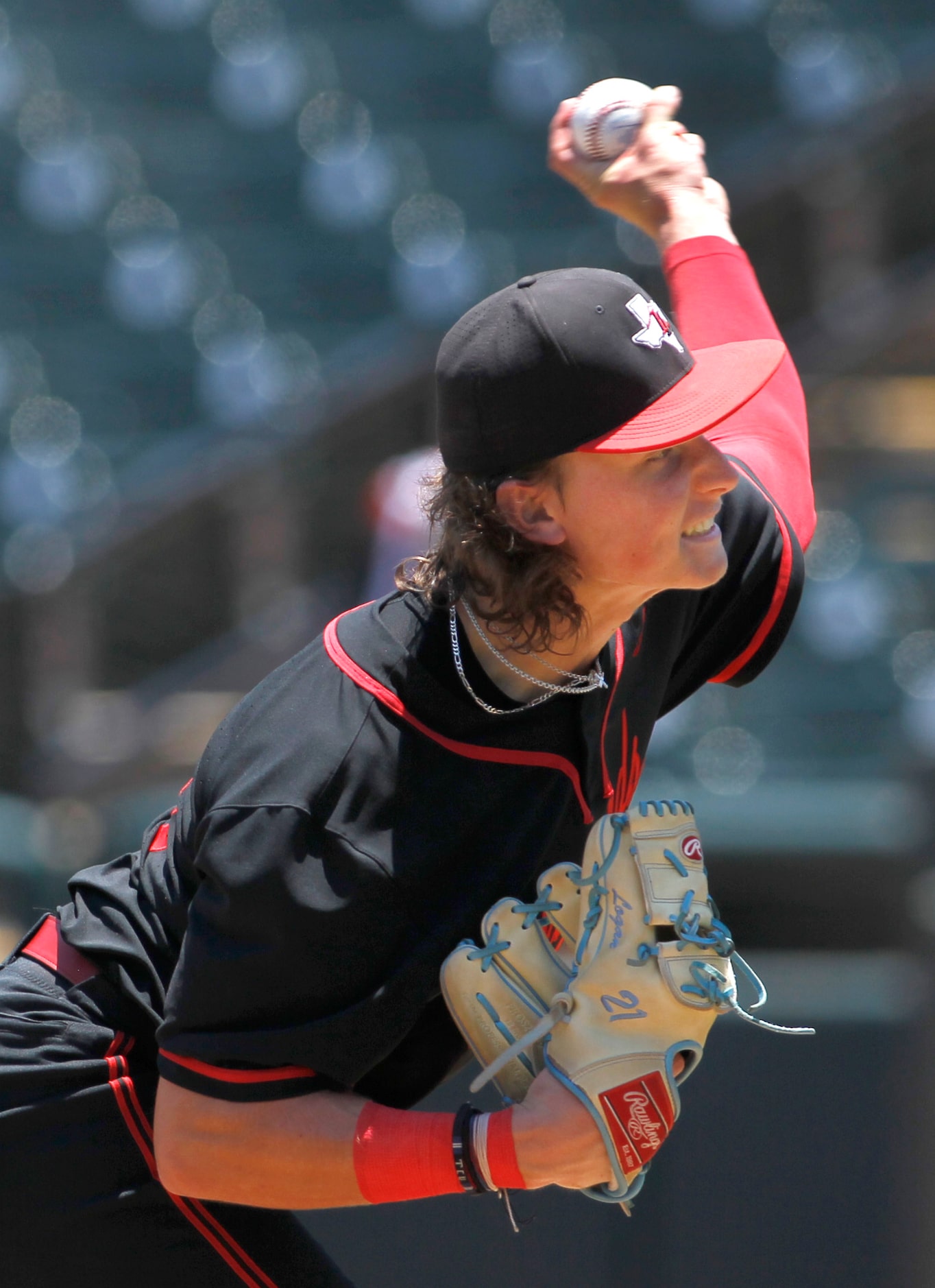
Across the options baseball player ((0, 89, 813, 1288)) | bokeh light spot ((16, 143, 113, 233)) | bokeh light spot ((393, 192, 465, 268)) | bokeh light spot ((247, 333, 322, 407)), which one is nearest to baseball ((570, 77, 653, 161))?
baseball player ((0, 89, 813, 1288))

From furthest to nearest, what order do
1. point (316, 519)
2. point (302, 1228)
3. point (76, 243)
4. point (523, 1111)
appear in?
point (76, 243)
point (316, 519)
point (302, 1228)
point (523, 1111)

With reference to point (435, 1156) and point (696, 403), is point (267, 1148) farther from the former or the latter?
point (696, 403)

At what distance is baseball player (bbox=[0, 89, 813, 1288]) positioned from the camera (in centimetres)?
164

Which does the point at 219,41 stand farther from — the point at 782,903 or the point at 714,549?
the point at 714,549

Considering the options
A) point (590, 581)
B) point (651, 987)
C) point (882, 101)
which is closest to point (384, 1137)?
point (651, 987)

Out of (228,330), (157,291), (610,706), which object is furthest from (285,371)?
(610,706)

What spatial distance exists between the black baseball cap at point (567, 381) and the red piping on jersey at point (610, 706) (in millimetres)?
312

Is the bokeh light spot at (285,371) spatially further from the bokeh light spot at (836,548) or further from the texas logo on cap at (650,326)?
the texas logo on cap at (650,326)

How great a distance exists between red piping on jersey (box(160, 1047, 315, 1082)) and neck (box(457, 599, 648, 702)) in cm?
47

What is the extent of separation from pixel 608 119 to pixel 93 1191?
5.08 feet

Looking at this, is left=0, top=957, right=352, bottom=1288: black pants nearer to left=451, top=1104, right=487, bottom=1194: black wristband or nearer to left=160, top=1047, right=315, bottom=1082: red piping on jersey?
left=160, top=1047, right=315, bottom=1082: red piping on jersey

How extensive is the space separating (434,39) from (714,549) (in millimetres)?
6100

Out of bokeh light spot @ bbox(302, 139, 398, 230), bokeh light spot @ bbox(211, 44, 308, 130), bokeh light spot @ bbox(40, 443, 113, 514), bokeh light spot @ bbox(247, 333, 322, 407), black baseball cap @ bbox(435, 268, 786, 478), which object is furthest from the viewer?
bokeh light spot @ bbox(211, 44, 308, 130)

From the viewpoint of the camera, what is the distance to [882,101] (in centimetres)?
550
